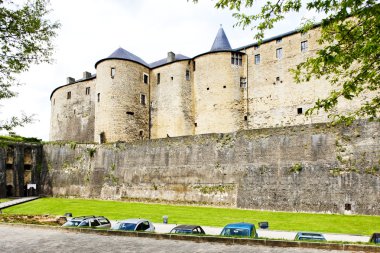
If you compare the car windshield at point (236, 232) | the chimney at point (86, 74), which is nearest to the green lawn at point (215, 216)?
the car windshield at point (236, 232)

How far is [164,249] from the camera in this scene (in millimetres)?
9242

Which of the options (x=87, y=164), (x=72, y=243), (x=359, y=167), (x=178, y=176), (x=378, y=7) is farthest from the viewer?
(x=87, y=164)

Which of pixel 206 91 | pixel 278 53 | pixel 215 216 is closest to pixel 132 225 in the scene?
pixel 215 216

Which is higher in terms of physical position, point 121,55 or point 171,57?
point 171,57

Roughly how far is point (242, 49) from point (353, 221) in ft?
89.6

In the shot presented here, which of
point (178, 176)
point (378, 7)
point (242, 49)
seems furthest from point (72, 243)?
point (242, 49)

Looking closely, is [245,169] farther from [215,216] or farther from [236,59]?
[236,59]

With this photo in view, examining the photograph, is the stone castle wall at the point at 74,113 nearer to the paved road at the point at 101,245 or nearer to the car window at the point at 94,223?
the car window at the point at 94,223

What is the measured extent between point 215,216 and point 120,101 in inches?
913

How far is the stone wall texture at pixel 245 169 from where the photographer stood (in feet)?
78.4

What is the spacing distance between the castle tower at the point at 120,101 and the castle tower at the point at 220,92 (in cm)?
752

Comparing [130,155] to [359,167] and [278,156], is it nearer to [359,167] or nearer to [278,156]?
[278,156]

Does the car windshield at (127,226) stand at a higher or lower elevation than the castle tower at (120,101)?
lower

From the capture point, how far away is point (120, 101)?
141 ft
